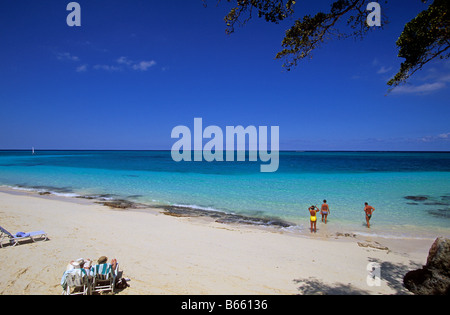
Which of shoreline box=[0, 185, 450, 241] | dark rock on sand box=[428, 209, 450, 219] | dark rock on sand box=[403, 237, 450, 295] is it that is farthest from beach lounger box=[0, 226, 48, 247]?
dark rock on sand box=[428, 209, 450, 219]

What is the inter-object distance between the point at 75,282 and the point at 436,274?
326 inches

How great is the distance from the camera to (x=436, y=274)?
496 centimetres

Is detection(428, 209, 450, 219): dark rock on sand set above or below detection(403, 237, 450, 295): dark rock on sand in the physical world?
below

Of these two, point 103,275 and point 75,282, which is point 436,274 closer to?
point 103,275

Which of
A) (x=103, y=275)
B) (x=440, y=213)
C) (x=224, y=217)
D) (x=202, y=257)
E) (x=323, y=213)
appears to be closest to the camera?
(x=103, y=275)

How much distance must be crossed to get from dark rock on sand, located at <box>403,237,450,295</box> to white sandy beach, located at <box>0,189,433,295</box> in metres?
0.48

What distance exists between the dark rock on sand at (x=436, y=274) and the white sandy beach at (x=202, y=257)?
477 mm

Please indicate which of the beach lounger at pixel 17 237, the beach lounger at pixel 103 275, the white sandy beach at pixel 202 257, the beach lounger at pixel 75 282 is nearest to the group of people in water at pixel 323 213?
the white sandy beach at pixel 202 257

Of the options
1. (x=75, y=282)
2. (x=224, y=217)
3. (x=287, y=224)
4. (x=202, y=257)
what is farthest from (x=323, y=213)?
(x=75, y=282)

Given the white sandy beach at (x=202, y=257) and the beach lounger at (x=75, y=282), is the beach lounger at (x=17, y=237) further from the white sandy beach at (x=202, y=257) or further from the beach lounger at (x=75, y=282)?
the beach lounger at (x=75, y=282)

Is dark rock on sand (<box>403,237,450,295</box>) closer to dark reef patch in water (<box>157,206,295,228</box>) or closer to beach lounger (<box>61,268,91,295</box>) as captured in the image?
dark reef patch in water (<box>157,206,295,228</box>)

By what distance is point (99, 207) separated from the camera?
1469cm

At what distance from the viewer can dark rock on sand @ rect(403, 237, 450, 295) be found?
4.84 meters

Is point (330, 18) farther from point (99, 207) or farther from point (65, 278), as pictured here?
point (99, 207)
